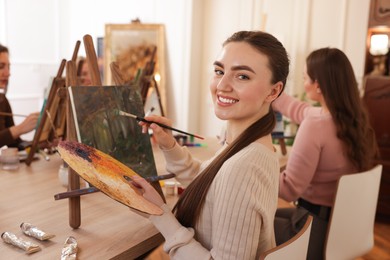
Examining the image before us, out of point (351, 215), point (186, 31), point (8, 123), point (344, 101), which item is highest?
point (186, 31)

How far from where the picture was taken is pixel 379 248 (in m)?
→ 3.04

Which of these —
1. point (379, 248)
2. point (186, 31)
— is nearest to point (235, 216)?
point (379, 248)

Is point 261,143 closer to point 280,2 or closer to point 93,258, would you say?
point 93,258

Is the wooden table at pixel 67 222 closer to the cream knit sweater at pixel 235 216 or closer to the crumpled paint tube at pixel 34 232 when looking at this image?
the crumpled paint tube at pixel 34 232

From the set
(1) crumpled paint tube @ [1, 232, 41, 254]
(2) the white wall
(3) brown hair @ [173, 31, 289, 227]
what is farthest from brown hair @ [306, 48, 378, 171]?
(2) the white wall

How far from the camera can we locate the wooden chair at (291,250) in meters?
0.98

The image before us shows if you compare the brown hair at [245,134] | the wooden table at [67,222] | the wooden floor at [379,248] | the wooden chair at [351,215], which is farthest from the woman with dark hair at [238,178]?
the wooden floor at [379,248]

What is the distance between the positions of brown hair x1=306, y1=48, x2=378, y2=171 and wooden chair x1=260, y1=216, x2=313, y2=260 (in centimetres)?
87

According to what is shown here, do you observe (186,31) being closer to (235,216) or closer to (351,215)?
(351,215)

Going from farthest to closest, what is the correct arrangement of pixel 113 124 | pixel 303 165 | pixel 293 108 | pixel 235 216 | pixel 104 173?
pixel 293 108, pixel 303 165, pixel 113 124, pixel 104 173, pixel 235 216

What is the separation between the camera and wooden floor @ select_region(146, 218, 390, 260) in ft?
9.32

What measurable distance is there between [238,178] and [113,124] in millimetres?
613

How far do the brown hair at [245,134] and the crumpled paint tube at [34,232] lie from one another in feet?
1.30

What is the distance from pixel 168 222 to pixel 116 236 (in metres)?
0.20
